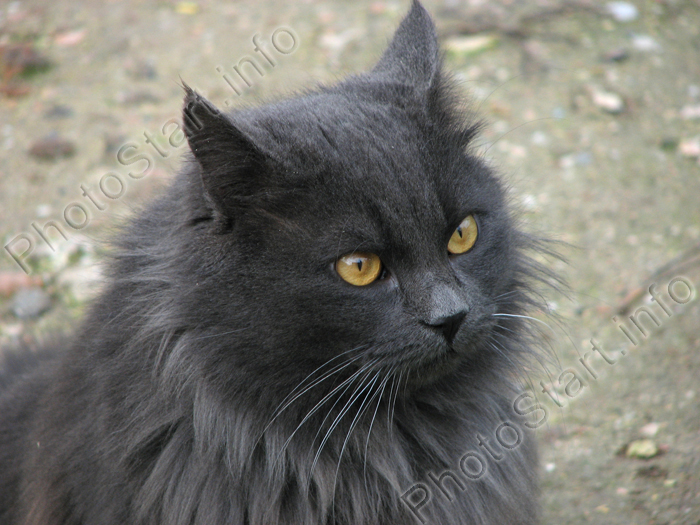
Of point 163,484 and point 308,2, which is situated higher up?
point 308,2

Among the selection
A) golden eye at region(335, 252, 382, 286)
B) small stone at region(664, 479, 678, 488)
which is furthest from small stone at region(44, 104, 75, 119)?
small stone at region(664, 479, 678, 488)

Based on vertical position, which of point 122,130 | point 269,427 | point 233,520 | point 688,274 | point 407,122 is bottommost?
point 688,274

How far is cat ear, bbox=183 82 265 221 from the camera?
69.0 inches

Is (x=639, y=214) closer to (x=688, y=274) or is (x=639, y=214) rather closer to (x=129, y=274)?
(x=688, y=274)

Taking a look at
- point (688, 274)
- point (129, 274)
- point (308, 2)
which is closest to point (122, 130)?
point (308, 2)

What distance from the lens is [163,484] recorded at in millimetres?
2084

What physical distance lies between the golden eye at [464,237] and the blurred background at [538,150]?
24.6 inches

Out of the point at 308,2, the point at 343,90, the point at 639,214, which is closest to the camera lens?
the point at 343,90

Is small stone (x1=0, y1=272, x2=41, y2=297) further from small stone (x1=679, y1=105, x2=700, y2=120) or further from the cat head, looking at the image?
small stone (x1=679, y1=105, x2=700, y2=120)

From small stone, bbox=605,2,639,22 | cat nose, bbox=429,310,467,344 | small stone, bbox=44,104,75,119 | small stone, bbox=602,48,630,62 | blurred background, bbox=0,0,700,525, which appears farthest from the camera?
small stone, bbox=605,2,639,22

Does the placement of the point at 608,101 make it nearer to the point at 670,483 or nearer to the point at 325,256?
the point at 670,483

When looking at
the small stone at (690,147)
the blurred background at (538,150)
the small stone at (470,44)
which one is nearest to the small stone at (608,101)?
the blurred background at (538,150)

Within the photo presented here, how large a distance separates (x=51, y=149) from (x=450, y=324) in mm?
3616

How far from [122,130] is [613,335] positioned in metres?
3.43
